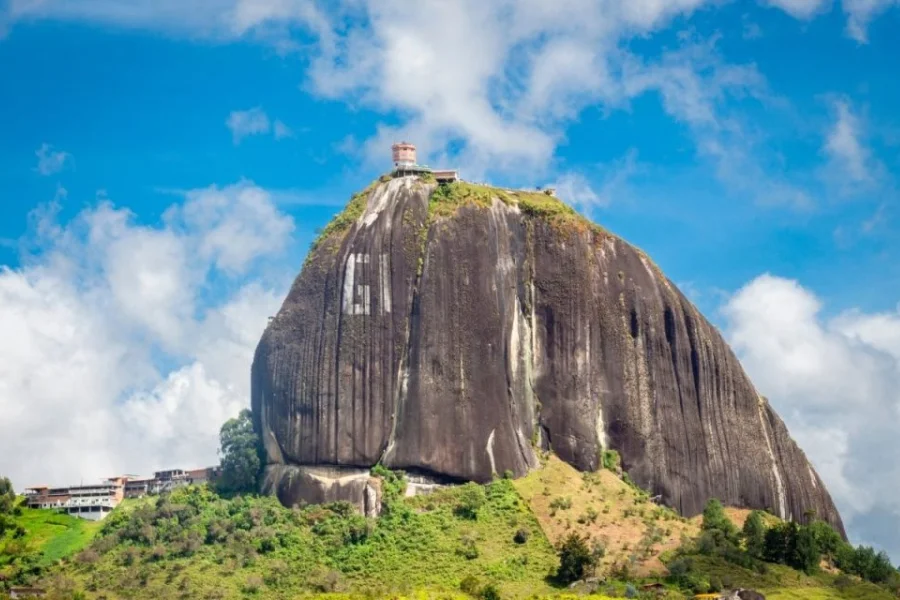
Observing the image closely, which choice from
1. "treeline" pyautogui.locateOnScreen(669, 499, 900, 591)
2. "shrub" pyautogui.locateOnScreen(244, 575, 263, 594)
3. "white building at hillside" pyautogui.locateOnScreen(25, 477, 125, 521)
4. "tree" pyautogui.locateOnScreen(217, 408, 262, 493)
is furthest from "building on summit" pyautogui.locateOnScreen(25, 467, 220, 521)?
"treeline" pyautogui.locateOnScreen(669, 499, 900, 591)

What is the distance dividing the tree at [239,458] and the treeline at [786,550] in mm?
23504

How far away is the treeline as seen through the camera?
226 feet

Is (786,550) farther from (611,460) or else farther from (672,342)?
(672,342)

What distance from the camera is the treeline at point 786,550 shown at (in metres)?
68.9

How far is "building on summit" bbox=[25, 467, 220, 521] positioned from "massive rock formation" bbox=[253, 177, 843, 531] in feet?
52.5

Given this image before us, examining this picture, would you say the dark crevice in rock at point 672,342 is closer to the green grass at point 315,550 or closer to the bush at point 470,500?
the green grass at point 315,550

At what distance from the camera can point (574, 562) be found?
2591 inches

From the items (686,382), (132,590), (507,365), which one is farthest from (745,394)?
(132,590)

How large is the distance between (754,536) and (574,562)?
10720 millimetres

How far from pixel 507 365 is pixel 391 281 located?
25.1 ft

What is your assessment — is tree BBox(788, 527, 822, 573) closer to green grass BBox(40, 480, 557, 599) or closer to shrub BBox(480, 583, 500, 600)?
green grass BBox(40, 480, 557, 599)

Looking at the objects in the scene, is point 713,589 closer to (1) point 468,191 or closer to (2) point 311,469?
(2) point 311,469

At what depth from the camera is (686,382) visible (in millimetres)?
84125

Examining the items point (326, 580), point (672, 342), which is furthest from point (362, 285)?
point (672, 342)
